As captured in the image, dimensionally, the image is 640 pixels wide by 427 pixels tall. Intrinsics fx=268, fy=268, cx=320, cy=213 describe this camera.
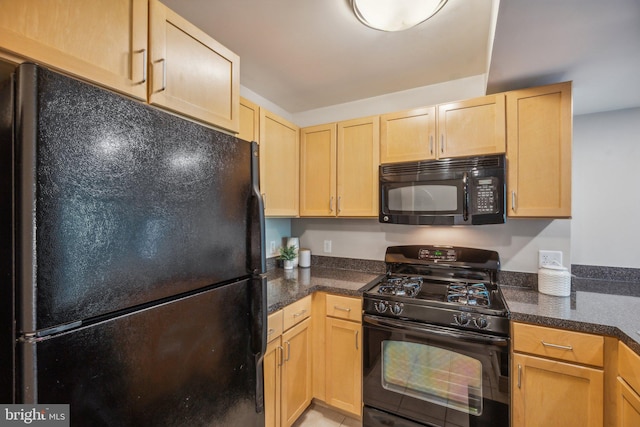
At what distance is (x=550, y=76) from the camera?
159 centimetres

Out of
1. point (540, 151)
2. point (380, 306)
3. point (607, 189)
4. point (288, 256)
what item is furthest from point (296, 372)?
point (607, 189)

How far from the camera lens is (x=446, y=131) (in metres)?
1.87

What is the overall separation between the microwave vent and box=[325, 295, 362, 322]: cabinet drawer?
97 centimetres

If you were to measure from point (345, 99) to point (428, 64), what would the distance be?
0.79 metres

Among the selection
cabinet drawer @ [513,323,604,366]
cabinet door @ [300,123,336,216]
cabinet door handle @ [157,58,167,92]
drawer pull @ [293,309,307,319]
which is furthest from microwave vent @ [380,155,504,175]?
cabinet door handle @ [157,58,167,92]

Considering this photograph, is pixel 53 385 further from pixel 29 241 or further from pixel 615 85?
pixel 615 85

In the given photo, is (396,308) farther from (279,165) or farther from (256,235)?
(279,165)

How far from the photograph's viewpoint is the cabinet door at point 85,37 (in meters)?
0.76

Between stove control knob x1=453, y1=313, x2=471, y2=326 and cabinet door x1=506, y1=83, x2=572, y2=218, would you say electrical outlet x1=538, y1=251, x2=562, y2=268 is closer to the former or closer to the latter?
cabinet door x1=506, y1=83, x2=572, y2=218

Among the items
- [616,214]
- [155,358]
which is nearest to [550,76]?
[616,214]

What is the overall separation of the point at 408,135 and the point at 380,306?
1236 millimetres

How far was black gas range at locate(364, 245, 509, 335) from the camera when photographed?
1462 millimetres

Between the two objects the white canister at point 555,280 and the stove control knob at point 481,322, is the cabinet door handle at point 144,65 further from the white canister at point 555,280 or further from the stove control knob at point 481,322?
the white canister at point 555,280

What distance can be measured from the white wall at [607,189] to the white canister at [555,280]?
23.7 inches
